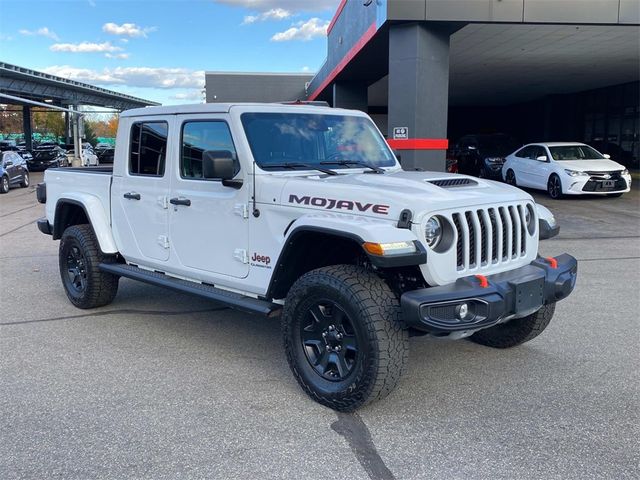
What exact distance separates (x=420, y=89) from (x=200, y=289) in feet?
29.2

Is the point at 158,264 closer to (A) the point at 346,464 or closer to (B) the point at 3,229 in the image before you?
(A) the point at 346,464

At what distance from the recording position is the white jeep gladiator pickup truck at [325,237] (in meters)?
3.58

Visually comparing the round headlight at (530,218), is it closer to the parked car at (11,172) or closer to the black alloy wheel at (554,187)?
the black alloy wheel at (554,187)

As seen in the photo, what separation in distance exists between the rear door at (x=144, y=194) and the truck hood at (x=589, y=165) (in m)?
12.4

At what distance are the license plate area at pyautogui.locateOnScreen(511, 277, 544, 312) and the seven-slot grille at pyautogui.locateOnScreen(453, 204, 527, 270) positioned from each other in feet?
0.92

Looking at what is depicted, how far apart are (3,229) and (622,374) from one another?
11982mm

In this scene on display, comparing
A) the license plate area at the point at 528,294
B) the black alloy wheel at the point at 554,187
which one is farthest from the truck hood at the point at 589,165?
the license plate area at the point at 528,294

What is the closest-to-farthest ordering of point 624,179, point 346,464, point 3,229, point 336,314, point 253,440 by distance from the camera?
point 346,464, point 253,440, point 336,314, point 3,229, point 624,179

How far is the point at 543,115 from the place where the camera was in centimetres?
3055

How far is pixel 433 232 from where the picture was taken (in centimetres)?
373

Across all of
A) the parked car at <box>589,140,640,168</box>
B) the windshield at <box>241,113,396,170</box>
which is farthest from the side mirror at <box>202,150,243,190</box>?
the parked car at <box>589,140,640,168</box>

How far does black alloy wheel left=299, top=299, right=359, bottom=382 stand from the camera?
3.79 m

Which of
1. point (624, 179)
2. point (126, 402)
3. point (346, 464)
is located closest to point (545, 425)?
point (346, 464)

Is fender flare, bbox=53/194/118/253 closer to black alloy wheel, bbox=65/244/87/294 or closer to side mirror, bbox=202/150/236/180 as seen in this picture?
black alloy wheel, bbox=65/244/87/294
